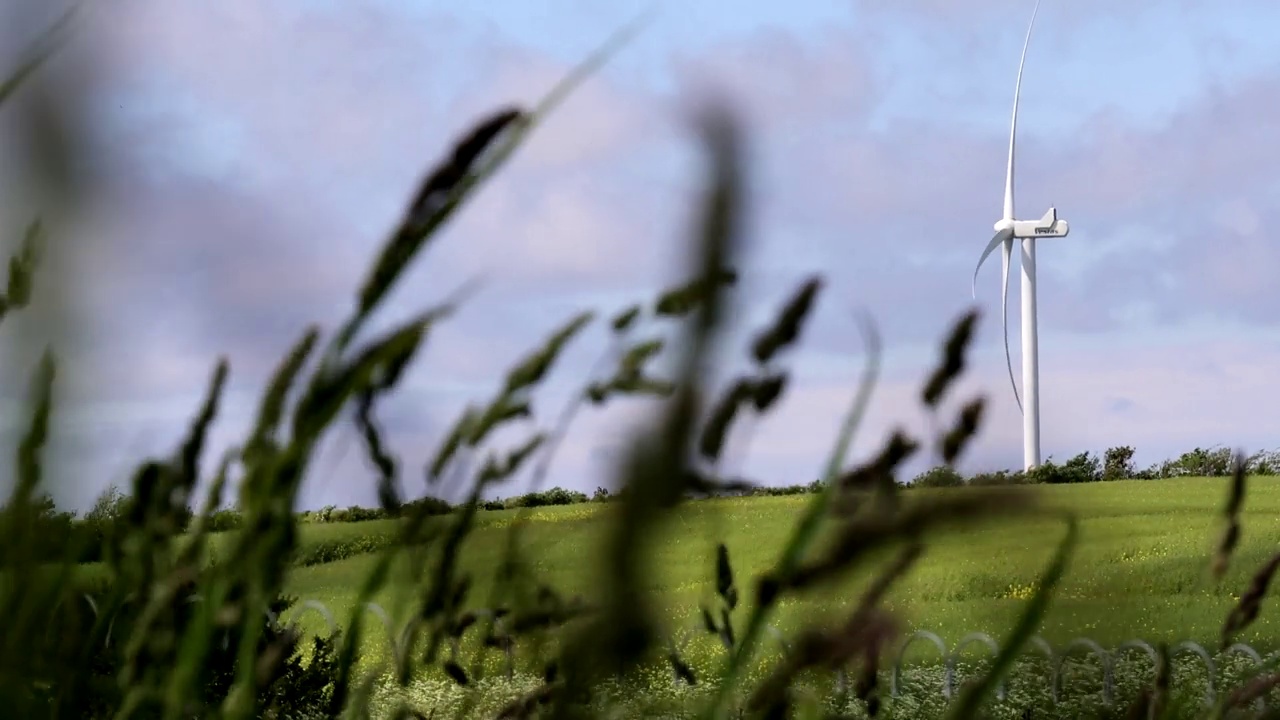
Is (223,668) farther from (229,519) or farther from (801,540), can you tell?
(801,540)

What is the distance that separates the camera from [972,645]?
1019cm

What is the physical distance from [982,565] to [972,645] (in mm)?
10059

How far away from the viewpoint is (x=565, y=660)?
2.65 feet

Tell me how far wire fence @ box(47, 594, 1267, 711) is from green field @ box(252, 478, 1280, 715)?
2.1 inches

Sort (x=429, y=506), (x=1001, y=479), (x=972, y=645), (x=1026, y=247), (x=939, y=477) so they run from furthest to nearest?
(x=1026, y=247)
(x=972, y=645)
(x=429, y=506)
(x=939, y=477)
(x=1001, y=479)

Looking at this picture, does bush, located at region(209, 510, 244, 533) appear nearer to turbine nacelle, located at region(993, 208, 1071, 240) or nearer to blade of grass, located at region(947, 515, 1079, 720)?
blade of grass, located at region(947, 515, 1079, 720)

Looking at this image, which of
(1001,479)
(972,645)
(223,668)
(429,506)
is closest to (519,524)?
(429,506)

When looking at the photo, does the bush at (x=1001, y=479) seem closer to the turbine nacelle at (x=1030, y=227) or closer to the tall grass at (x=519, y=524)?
the tall grass at (x=519, y=524)

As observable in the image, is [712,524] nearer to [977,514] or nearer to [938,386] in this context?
[938,386]

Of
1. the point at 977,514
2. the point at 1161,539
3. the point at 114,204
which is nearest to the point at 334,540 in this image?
the point at 114,204

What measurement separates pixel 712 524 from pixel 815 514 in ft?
0.33

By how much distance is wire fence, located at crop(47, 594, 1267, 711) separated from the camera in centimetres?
139

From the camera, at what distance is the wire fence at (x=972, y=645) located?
4.56ft

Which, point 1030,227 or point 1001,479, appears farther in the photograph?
point 1030,227
